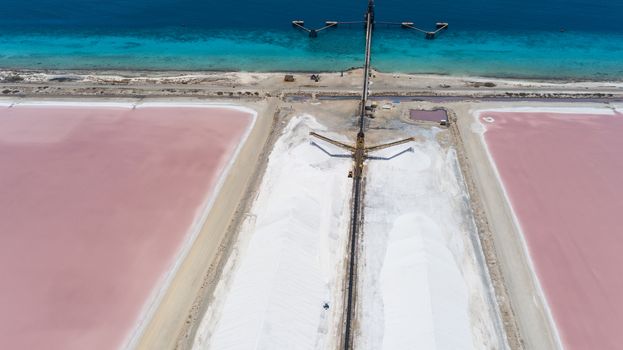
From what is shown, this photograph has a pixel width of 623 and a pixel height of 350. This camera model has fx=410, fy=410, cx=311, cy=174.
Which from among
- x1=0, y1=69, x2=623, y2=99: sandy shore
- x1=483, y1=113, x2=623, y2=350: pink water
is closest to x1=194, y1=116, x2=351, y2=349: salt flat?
x1=483, y1=113, x2=623, y2=350: pink water

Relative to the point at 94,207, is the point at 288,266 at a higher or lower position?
lower

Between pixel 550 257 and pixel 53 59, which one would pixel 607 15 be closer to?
pixel 550 257

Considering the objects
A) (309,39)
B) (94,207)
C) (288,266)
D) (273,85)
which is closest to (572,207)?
(288,266)

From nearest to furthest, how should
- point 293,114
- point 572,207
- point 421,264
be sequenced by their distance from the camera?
point 421,264 → point 572,207 → point 293,114

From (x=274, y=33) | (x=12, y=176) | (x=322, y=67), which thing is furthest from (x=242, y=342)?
(x=274, y=33)

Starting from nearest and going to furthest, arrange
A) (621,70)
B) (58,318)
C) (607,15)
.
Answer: (58,318) → (621,70) → (607,15)

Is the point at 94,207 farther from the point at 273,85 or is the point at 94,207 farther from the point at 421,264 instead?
the point at 421,264
